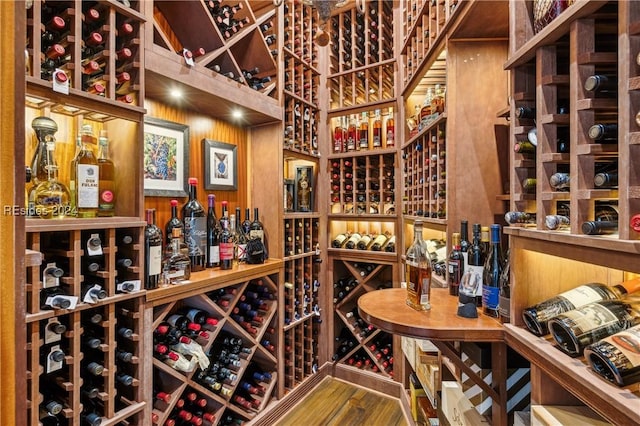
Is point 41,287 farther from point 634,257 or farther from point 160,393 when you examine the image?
point 634,257

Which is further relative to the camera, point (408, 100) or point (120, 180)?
point (408, 100)

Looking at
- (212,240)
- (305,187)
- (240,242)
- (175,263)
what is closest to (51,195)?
(175,263)

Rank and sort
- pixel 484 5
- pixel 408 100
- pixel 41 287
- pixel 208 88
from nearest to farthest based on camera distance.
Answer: pixel 41 287, pixel 484 5, pixel 208 88, pixel 408 100

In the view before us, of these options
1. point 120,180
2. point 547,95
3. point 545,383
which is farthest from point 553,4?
point 120,180

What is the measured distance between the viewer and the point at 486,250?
1.20 metres

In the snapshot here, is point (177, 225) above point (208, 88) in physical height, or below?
below

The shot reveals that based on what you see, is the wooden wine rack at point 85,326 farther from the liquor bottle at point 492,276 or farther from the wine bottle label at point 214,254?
the liquor bottle at point 492,276

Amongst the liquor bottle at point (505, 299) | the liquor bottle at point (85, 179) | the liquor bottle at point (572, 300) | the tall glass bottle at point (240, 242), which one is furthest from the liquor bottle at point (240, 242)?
the liquor bottle at point (572, 300)

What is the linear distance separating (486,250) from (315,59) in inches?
83.2

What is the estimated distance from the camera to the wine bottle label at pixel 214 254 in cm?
188

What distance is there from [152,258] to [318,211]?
1475mm

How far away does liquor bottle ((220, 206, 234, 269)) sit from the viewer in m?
1.85

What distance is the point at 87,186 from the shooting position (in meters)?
1.19

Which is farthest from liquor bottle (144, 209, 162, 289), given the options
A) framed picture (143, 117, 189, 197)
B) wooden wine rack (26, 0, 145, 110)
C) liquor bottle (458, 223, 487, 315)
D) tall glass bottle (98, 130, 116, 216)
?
liquor bottle (458, 223, 487, 315)
